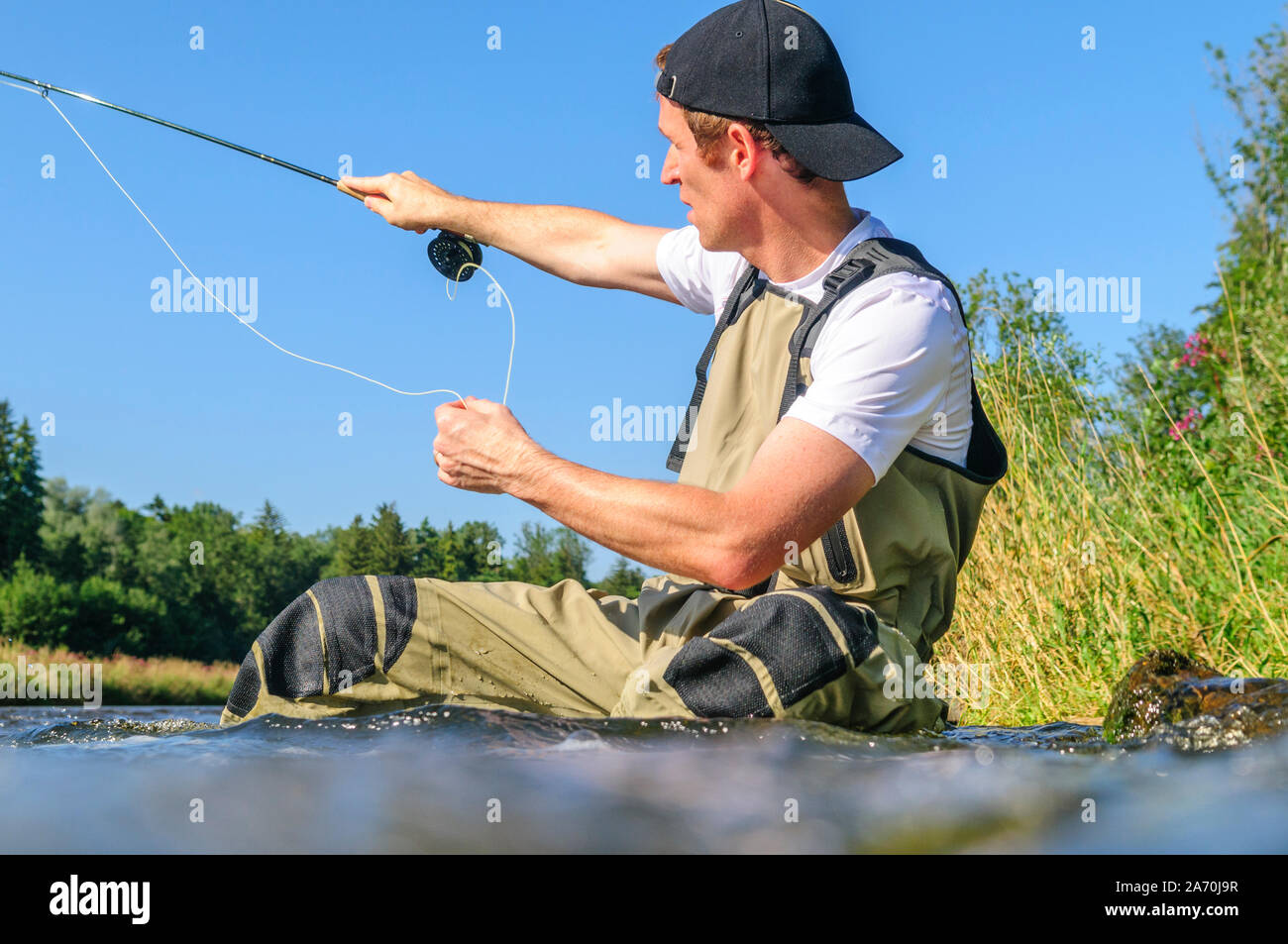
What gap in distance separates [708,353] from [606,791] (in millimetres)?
1574

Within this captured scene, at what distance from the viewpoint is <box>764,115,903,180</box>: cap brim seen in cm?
320

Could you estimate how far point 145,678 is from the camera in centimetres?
3572

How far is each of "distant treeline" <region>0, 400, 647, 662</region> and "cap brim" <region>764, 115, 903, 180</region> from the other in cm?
2633

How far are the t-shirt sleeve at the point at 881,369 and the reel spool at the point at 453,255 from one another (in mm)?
1774

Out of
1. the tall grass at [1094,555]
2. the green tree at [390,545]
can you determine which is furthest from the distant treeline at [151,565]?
the tall grass at [1094,555]

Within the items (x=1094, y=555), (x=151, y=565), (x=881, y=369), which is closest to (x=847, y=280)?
(x=881, y=369)

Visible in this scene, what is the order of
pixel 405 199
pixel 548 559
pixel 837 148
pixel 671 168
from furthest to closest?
pixel 548 559, pixel 405 199, pixel 671 168, pixel 837 148

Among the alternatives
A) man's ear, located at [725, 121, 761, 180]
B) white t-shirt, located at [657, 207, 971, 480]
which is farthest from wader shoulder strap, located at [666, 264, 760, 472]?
man's ear, located at [725, 121, 761, 180]

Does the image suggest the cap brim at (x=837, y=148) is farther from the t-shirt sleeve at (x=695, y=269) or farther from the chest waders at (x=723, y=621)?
the t-shirt sleeve at (x=695, y=269)

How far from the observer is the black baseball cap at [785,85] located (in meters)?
3.24

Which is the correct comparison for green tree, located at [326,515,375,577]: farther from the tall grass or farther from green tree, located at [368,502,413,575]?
the tall grass

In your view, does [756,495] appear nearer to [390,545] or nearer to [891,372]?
[891,372]

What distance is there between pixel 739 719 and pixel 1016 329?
15.7ft

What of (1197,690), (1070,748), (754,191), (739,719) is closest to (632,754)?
(739,719)
